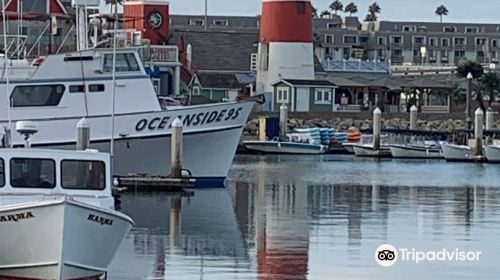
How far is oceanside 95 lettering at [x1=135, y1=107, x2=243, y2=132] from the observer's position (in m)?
39.5

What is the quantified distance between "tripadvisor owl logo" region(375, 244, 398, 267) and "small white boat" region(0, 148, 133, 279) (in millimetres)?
5326

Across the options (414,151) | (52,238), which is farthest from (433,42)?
(52,238)

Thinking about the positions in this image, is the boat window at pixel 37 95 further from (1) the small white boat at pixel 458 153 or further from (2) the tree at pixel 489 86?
(2) the tree at pixel 489 86

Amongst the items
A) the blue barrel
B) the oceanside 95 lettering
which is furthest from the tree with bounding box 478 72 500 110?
the oceanside 95 lettering

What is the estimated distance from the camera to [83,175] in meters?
20.9

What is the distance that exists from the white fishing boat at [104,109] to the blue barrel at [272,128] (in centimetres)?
2813

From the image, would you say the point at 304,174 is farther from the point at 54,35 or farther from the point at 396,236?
the point at 396,236

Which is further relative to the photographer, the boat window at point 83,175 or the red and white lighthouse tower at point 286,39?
the red and white lighthouse tower at point 286,39

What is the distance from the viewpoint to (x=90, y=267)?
65.0 ft

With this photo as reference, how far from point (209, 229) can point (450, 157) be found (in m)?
A: 34.8

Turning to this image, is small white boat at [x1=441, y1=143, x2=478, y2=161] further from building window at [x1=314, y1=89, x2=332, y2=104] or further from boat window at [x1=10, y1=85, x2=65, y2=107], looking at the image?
boat window at [x1=10, y1=85, x2=65, y2=107]

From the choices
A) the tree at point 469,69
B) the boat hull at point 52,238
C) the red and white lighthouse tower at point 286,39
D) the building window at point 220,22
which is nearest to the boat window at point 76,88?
the boat hull at point 52,238

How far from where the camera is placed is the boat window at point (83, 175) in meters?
20.7

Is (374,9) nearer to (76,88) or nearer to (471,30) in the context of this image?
(471,30)
